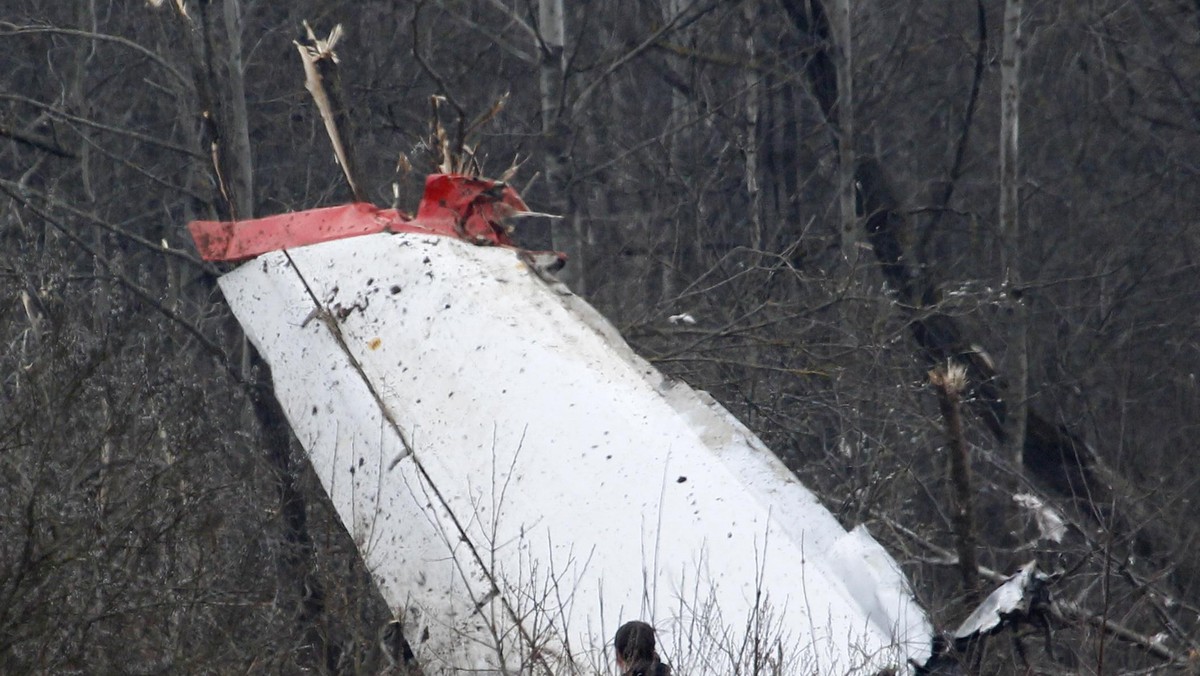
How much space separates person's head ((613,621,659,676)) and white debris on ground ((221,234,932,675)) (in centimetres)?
14

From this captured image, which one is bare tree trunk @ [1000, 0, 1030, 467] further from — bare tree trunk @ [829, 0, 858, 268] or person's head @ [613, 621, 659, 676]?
person's head @ [613, 621, 659, 676]

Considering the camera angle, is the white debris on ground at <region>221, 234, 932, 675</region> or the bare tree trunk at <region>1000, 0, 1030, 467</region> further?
the bare tree trunk at <region>1000, 0, 1030, 467</region>

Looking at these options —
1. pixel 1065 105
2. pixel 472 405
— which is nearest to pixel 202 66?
pixel 472 405

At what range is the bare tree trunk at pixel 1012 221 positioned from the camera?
43.3 feet

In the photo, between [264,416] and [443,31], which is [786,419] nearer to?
[264,416]

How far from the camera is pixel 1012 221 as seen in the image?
14188 mm

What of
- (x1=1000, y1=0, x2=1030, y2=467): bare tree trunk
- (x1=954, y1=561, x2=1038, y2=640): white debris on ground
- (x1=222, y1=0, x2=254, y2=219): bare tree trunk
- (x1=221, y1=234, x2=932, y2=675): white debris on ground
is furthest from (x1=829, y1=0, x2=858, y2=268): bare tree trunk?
(x1=954, y1=561, x2=1038, y2=640): white debris on ground

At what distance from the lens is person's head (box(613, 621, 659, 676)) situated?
12.8 feet

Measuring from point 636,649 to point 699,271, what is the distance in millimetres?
9882

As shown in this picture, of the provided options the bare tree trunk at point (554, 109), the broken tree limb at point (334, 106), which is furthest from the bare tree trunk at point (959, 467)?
the bare tree trunk at point (554, 109)

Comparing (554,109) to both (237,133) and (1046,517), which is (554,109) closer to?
(237,133)

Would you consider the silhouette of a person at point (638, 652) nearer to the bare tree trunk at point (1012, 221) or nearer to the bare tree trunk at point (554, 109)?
the bare tree trunk at point (554, 109)

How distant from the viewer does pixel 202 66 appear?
837 cm

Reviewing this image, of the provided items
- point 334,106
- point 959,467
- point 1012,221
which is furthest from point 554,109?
point 1012,221
